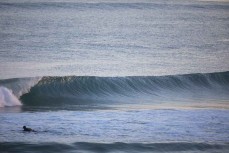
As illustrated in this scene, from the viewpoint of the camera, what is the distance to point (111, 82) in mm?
25859

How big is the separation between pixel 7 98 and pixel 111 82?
5643 mm

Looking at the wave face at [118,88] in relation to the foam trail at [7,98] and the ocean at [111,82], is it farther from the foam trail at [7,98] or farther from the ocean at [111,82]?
the foam trail at [7,98]

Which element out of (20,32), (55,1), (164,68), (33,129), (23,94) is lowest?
(33,129)

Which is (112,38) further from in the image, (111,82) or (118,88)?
(118,88)

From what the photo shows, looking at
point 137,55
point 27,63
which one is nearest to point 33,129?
point 27,63

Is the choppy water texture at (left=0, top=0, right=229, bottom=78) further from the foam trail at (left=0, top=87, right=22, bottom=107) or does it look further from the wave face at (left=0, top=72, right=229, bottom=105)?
the foam trail at (left=0, top=87, right=22, bottom=107)

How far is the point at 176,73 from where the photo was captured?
94.2 feet

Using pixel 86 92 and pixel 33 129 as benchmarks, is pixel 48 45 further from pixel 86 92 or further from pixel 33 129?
pixel 33 129

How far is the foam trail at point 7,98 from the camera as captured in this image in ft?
67.9

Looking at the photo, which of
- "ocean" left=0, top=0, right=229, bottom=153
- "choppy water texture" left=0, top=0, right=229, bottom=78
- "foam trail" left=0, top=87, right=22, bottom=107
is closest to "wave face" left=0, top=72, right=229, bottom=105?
"ocean" left=0, top=0, right=229, bottom=153

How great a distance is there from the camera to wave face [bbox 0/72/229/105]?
23.1 meters

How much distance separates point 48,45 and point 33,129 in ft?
67.2

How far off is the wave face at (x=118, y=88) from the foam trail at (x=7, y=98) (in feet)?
1.32

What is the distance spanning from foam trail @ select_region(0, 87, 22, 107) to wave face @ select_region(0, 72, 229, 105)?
15.8 inches
